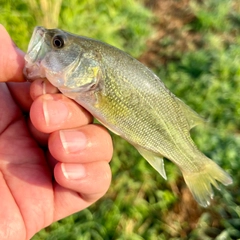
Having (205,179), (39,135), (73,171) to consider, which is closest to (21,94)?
(39,135)

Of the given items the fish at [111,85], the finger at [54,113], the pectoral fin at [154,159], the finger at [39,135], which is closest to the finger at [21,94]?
the finger at [39,135]

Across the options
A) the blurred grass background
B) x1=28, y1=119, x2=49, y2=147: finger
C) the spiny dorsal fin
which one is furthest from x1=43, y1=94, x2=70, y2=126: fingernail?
the blurred grass background

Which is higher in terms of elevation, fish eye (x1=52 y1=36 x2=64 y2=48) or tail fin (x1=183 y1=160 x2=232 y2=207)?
fish eye (x1=52 y1=36 x2=64 y2=48)

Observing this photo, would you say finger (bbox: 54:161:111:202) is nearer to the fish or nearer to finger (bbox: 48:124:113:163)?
finger (bbox: 48:124:113:163)

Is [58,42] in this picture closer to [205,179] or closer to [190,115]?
[190,115]

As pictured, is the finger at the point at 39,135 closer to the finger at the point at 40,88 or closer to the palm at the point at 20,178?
the palm at the point at 20,178

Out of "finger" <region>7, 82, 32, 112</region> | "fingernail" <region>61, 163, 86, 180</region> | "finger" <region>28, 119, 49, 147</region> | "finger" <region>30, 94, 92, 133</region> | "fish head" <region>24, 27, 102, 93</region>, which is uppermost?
"fish head" <region>24, 27, 102, 93</region>

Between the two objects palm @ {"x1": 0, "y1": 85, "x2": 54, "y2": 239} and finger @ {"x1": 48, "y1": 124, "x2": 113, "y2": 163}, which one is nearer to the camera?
finger @ {"x1": 48, "y1": 124, "x2": 113, "y2": 163}
